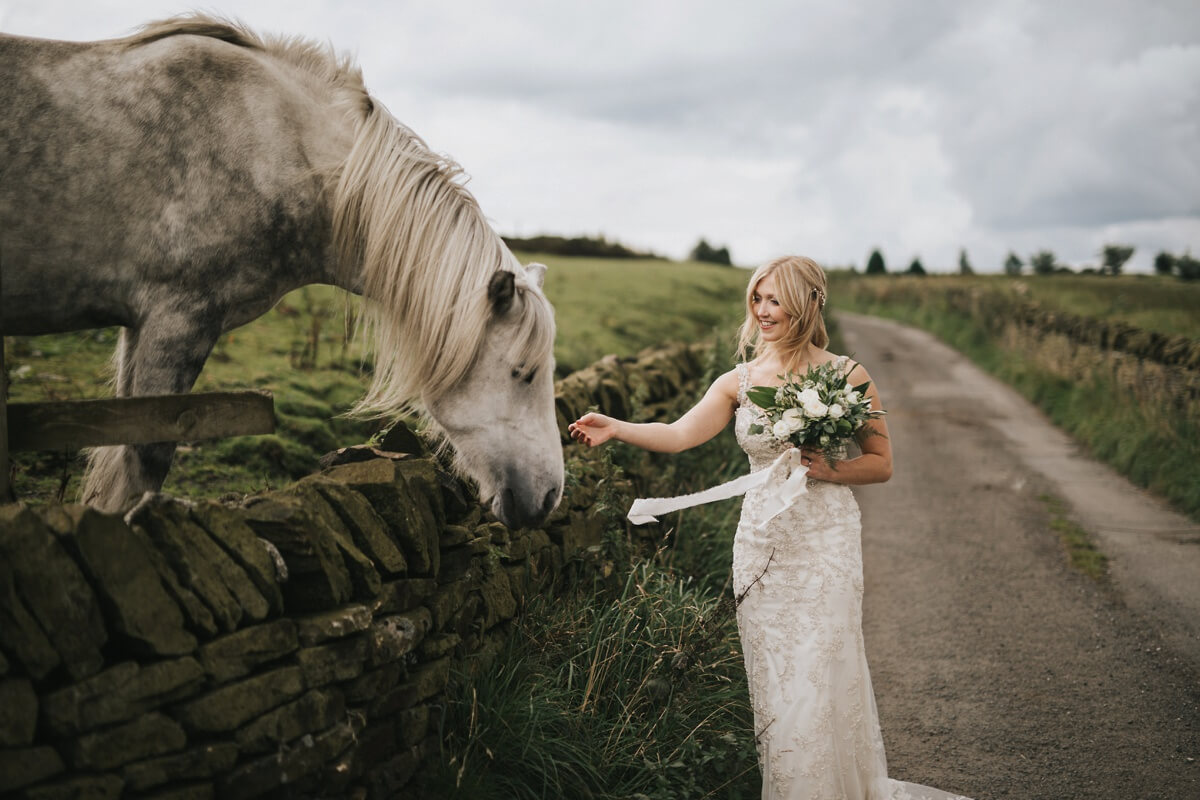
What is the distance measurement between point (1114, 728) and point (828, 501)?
2.37m

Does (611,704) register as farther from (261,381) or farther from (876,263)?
(876,263)

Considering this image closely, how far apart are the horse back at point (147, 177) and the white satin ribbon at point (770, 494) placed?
1.87 meters

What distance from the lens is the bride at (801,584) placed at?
3438 millimetres

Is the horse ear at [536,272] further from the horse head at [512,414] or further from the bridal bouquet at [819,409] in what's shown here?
the bridal bouquet at [819,409]

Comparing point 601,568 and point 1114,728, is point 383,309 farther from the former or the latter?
point 1114,728

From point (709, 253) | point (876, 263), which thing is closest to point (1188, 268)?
point (876, 263)

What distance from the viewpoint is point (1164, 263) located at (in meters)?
43.8

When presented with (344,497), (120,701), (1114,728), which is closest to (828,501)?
(344,497)

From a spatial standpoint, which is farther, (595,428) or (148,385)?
(595,428)

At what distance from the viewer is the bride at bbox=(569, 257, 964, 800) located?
3438 millimetres

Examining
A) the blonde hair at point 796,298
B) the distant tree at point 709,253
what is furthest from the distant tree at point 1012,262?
the blonde hair at point 796,298

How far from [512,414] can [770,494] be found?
1.17 meters

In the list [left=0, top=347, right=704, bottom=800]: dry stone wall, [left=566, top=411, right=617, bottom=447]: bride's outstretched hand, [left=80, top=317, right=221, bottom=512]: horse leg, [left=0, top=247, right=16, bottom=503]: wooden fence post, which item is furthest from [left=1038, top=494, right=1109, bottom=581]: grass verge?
[left=0, top=247, right=16, bottom=503]: wooden fence post

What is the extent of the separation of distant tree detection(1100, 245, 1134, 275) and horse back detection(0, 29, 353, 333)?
49209 millimetres
